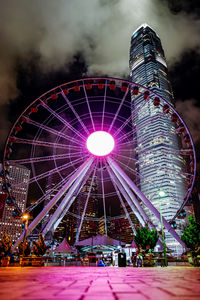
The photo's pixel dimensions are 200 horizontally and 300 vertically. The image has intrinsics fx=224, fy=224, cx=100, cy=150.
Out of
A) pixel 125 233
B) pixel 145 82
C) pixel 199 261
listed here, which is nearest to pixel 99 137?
pixel 199 261

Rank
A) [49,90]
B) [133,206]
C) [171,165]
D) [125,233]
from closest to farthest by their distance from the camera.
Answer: [49,90] < [133,206] < [171,165] < [125,233]

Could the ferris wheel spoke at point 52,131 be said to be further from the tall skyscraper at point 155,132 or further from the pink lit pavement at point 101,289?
the tall skyscraper at point 155,132

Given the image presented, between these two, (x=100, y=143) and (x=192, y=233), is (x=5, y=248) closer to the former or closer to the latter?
(x=100, y=143)

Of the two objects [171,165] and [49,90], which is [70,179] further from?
[171,165]

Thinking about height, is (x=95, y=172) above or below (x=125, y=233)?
above

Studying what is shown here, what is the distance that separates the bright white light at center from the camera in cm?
2502

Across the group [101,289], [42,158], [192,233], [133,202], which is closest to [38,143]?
[42,158]

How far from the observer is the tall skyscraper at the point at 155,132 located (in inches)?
4168

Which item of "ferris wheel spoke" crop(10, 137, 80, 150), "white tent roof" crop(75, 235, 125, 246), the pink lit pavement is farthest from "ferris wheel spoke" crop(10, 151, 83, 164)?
the pink lit pavement

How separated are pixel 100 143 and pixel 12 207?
434 ft

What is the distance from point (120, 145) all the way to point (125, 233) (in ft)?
429

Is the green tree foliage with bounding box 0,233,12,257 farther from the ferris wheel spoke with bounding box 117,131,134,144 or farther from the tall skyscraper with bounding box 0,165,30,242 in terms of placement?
the tall skyscraper with bounding box 0,165,30,242

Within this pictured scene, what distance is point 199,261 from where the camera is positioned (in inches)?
643

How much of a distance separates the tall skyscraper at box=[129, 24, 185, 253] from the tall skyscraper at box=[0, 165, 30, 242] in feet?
246
